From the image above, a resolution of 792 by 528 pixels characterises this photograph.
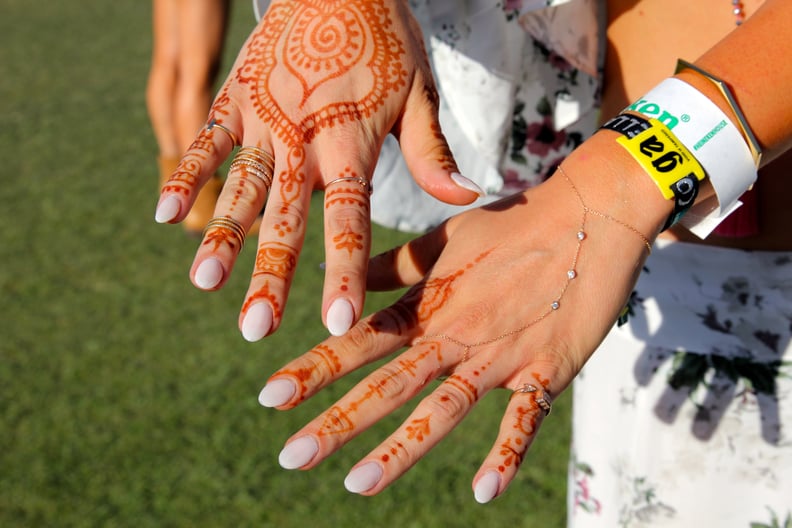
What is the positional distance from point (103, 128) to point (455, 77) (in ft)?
15.5

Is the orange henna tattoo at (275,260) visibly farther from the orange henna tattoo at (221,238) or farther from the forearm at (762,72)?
the forearm at (762,72)

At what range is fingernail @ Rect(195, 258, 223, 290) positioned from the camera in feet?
2.69

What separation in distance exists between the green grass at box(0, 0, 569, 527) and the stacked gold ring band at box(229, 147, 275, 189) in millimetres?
1615

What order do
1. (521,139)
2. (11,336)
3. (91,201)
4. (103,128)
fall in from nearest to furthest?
1. (521,139)
2. (11,336)
3. (91,201)
4. (103,128)

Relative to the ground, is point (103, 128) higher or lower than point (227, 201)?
lower

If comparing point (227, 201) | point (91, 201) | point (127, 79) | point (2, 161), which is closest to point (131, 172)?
point (91, 201)

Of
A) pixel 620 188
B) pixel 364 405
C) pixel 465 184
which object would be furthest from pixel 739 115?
pixel 364 405

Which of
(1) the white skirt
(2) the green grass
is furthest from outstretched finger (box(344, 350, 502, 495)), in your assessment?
(2) the green grass

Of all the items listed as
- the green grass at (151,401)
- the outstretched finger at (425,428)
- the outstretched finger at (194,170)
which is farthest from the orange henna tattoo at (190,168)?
the green grass at (151,401)

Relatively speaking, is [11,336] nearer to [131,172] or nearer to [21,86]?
[131,172]

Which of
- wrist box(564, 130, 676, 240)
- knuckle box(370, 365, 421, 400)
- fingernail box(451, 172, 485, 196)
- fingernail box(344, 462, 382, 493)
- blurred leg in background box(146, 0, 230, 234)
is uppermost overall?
wrist box(564, 130, 676, 240)

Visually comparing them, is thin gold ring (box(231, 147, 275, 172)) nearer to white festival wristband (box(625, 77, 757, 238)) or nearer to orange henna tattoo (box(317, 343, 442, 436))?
orange henna tattoo (box(317, 343, 442, 436))

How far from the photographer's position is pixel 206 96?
11.8ft

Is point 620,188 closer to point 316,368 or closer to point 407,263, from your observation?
point 407,263
